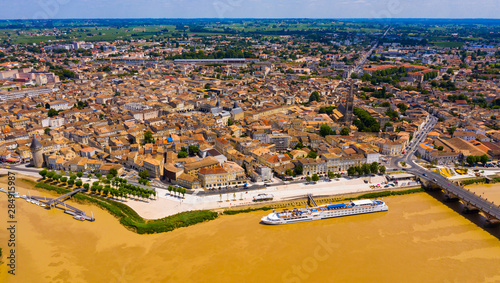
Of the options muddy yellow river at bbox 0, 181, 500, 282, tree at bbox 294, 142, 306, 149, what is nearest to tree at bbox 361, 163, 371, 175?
muddy yellow river at bbox 0, 181, 500, 282

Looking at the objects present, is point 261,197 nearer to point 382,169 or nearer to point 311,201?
point 311,201

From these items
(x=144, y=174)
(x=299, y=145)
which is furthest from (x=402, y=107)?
(x=144, y=174)

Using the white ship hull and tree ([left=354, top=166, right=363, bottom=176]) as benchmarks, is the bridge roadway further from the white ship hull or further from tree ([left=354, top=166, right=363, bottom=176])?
the white ship hull

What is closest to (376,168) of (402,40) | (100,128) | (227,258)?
(227,258)

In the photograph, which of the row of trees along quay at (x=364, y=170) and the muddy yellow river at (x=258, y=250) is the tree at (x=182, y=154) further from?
the row of trees along quay at (x=364, y=170)

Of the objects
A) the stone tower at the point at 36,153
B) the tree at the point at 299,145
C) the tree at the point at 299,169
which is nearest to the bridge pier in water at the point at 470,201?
the tree at the point at 299,169

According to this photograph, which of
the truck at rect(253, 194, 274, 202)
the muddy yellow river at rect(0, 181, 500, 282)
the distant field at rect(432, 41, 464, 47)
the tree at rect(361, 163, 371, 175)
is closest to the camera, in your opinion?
the muddy yellow river at rect(0, 181, 500, 282)
